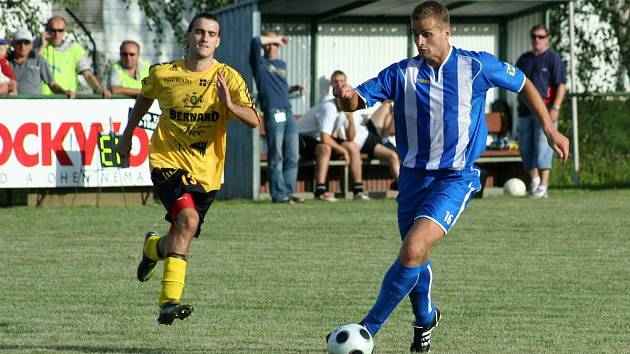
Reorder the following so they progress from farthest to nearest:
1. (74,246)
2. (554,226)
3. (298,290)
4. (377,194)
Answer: (377,194), (554,226), (74,246), (298,290)

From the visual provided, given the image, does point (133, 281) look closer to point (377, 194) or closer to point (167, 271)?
point (167, 271)

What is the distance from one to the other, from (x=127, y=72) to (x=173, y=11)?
26.5 feet

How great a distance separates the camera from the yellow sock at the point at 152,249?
8656 mm

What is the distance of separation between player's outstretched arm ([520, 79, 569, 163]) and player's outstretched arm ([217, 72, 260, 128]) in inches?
61.6

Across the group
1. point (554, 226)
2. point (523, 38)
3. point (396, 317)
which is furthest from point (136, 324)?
point (523, 38)

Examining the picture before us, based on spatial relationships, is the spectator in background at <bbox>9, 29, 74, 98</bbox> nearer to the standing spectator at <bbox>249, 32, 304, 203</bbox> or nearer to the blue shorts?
the standing spectator at <bbox>249, 32, 304, 203</bbox>

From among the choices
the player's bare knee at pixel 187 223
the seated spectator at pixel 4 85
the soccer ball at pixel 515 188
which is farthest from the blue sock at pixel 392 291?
the soccer ball at pixel 515 188

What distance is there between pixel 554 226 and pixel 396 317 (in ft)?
20.8

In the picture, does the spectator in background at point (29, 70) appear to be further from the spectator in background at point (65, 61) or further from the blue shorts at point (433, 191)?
the blue shorts at point (433, 191)

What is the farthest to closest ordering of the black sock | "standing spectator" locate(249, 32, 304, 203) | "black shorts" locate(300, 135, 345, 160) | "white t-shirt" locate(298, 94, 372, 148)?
1. "black shorts" locate(300, 135, 345, 160)
2. "white t-shirt" locate(298, 94, 372, 148)
3. the black sock
4. "standing spectator" locate(249, 32, 304, 203)

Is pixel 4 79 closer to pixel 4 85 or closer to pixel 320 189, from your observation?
pixel 4 85

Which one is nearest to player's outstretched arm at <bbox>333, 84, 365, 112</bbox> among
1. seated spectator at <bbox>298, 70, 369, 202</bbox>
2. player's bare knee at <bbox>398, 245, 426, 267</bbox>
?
player's bare knee at <bbox>398, 245, 426, 267</bbox>

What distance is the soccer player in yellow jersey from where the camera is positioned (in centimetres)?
810

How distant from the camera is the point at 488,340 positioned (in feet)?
25.3
